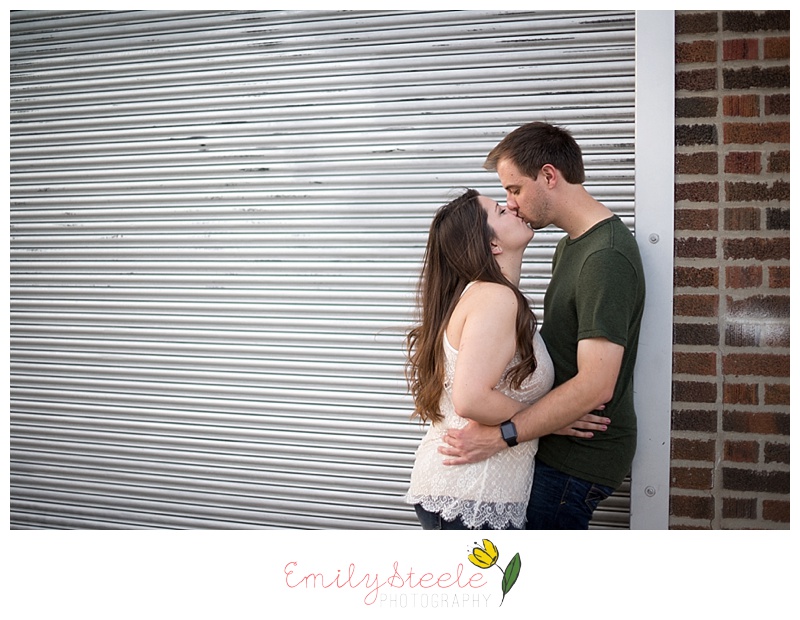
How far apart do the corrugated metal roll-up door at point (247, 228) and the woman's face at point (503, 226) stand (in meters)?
0.76

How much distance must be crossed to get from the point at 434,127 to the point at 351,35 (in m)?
0.57

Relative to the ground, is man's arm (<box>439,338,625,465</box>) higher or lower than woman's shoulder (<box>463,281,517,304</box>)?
lower

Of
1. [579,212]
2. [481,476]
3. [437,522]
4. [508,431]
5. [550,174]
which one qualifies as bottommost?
[437,522]

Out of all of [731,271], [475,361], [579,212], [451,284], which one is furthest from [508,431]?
[731,271]

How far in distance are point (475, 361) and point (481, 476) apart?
373 mm

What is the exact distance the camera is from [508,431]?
2086mm

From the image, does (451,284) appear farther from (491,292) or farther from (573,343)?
(573,343)

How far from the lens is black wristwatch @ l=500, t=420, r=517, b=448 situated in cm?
208

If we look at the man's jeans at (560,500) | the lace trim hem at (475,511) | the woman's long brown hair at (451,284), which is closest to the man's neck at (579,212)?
the woman's long brown hair at (451,284)

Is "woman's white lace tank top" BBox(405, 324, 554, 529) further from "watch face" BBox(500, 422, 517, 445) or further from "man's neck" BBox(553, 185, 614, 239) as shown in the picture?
"man's neck" BBox(553, 185, 614, 239)
